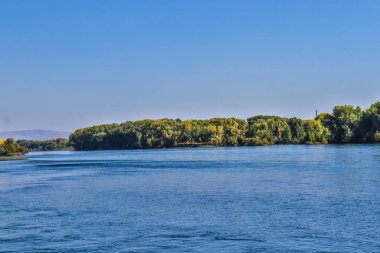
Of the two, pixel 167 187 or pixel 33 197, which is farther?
pixel 167 187

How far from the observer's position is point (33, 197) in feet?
127

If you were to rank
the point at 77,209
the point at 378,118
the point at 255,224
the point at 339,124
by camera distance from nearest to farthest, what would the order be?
1. the point at 255,224
2. the point at 77,209
3. the point at 378,118
4. the point at 339,124

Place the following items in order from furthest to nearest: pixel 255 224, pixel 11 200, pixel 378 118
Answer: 1. pixel 378 118
2. pixel 11 200
3. pixel 255 224

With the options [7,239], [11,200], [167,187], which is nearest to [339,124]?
[167,187]

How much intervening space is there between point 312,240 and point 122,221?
10.2 m

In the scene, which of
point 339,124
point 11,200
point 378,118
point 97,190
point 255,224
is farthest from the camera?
point 339,124

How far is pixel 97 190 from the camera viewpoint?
43906 mm

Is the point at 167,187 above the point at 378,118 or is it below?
below

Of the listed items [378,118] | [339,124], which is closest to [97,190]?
[378,118]

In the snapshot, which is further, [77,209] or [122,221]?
[77,209]

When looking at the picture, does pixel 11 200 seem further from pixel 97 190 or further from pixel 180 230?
pixel 180 230

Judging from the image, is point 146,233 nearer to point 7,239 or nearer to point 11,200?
point 7,239

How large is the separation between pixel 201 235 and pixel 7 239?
28.6 ft

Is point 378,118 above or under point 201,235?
above
